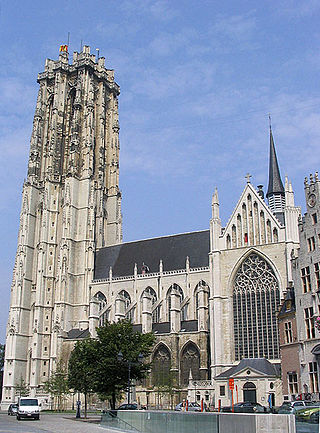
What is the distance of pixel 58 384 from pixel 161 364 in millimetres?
10577

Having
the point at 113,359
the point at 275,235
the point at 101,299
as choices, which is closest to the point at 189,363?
the point at 275,235

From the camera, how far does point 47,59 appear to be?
8038cm

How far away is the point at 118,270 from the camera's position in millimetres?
65625

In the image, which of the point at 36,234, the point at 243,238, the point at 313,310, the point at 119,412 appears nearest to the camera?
the point at 119,412

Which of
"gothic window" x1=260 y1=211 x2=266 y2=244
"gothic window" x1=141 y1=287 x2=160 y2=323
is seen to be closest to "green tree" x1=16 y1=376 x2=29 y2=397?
"gothic window" x1=141 y1=287 x2=160 y2=323

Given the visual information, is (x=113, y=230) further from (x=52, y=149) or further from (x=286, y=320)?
(x=286, y=320)

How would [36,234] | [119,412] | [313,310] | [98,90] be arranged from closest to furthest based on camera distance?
[119,412] < [313,310] < [36,234] < [98,90]

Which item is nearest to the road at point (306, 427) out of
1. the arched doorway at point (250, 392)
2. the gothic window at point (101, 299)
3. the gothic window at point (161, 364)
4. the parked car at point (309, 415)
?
the parked car at point (309, 415)

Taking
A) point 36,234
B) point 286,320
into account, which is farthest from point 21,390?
point 286,320

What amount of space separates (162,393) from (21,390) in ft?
68.3

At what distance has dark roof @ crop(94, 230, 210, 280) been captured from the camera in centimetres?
6094

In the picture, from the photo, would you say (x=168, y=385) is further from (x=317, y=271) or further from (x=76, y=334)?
(x=317, y=271)

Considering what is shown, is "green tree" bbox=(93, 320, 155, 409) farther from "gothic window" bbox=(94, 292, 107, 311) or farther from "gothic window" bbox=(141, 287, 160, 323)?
"gothic window" bbox=(94, 292, 107, 311)

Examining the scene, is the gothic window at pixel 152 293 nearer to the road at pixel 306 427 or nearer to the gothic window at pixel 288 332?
the gothic window at pixel 288 332
